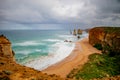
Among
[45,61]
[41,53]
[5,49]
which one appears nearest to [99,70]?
[5,49]

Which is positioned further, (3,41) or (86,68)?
(86,68)

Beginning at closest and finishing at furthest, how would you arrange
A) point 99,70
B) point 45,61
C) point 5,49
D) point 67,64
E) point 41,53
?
point 5,49, point 99,70, point 67,64, point 45,61, point 41,53

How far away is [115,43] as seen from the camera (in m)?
39.4

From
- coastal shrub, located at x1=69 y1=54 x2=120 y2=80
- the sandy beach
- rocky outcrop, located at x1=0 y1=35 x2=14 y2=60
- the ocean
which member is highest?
rocky outcrop, located at x1=0 y1=35 x2=14 y2=60

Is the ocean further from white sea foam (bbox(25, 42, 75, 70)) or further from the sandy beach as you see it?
the sandy beach

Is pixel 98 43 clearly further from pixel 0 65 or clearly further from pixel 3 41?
pixel 0 65

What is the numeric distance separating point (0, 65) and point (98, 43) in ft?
162

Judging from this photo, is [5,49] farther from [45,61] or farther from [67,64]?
[45,61]

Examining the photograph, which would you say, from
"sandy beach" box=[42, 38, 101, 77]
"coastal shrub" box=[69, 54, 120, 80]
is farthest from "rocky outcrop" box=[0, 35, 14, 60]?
"sandy beach" box=[42, 38, 101, 77]

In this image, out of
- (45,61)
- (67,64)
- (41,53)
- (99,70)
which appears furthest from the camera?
(41,53)

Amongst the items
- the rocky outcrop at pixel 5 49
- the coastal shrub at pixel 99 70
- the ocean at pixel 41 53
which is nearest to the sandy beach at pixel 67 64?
the ocean at pixel 41 53

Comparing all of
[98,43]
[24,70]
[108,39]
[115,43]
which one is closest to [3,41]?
[24,70]

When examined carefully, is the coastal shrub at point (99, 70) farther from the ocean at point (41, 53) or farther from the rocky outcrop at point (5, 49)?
the rocky outcrop at point (5, 49)

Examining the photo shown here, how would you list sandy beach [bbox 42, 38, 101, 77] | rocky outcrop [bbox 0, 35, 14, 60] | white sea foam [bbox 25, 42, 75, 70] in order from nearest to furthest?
rocky outcrop [bbox 0, 35, 14, 60] < sandy beach [bbox 42, 38, 101, 77] < white sea foam [bbox 25, 42, 75, 70]
